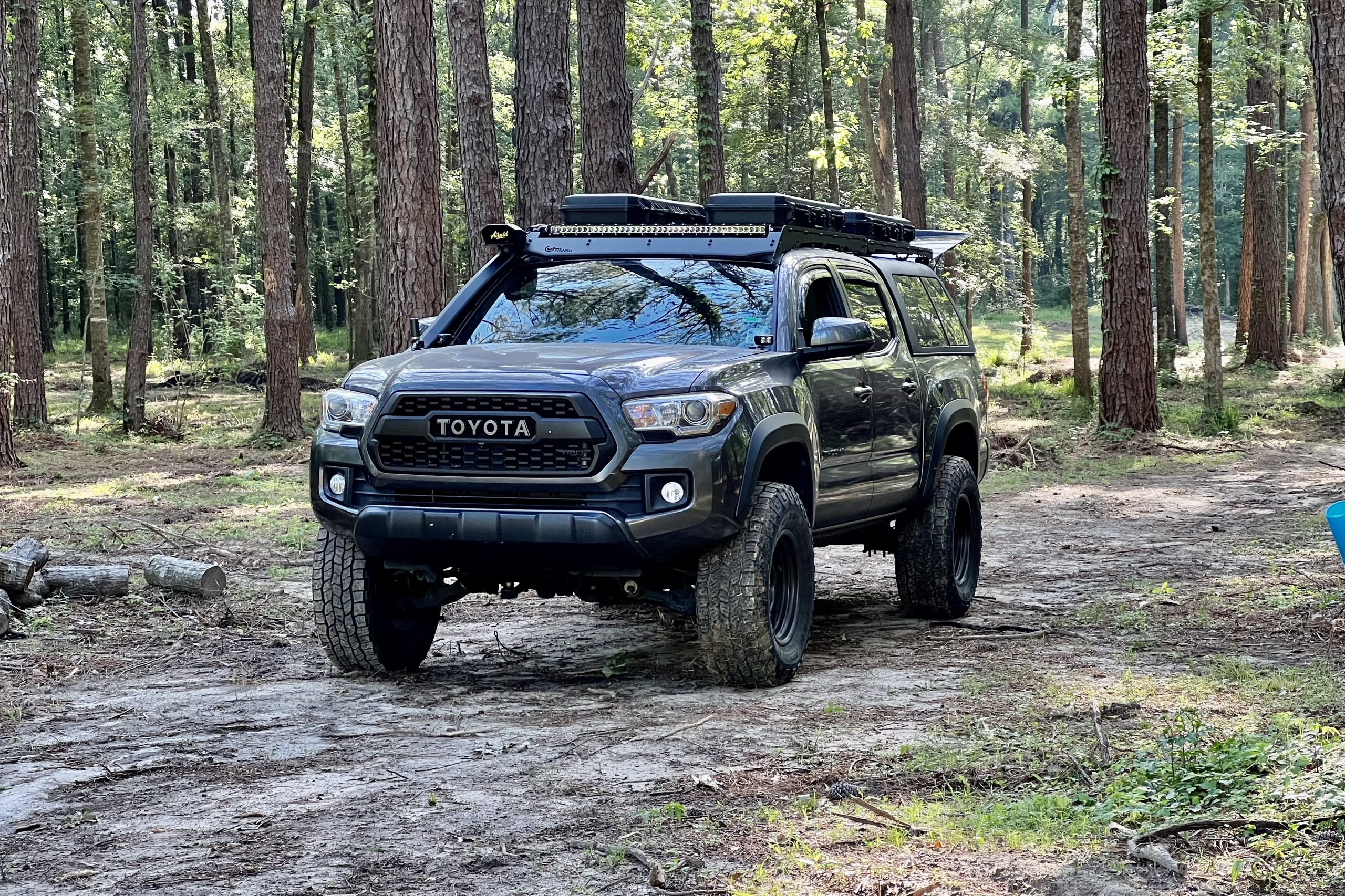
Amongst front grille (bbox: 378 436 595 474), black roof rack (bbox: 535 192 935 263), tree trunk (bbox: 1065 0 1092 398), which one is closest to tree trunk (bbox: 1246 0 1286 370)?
tree trunk (bbox: 1065 0 1092 398)

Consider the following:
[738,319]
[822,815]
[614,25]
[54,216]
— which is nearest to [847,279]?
[738,319]

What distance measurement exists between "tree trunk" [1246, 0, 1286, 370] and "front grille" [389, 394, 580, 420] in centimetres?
2625

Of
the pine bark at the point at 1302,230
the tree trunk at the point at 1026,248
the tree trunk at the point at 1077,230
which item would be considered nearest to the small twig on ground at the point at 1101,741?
the tree trunk at the point at 1077,230

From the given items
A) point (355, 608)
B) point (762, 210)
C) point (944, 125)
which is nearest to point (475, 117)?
point (762, 210)

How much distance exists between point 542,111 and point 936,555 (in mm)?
7713

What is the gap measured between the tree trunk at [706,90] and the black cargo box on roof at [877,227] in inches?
483

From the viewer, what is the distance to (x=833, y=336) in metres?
7.04

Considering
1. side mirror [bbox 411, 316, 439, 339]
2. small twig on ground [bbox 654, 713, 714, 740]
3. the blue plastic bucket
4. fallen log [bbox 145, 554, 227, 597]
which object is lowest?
small twig on ground [bbox 654, 713, 714, 740]

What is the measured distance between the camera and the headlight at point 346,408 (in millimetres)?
6598

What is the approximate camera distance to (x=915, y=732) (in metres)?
5.83

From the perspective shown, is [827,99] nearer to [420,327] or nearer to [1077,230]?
[1077,230]

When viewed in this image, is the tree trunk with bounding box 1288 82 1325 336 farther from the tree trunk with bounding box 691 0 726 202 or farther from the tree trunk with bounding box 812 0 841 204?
the tree trunk with bounding box 691 0 726 202

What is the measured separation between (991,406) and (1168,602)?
56.6ft

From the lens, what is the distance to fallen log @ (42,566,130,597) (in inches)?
359
